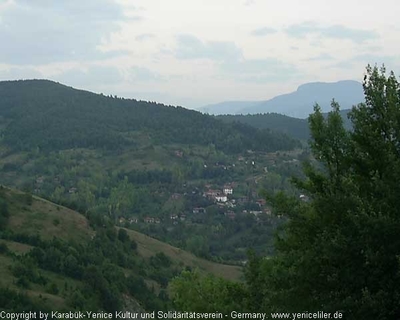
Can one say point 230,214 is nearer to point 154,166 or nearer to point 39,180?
point 154,166

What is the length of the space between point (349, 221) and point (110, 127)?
171643mm

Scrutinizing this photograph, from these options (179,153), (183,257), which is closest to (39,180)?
(179,153)

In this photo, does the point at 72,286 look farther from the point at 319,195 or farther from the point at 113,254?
the point at 319,195

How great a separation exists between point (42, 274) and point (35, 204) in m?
19.8

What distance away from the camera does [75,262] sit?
46438 millimetres

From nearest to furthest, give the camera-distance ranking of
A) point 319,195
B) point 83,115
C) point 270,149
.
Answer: point 319,195 → point 270,149 → point 83,115

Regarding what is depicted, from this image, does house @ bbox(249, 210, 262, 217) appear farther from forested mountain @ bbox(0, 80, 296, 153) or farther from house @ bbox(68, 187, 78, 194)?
forested mountain @ bbox(0, 80, 296, 153)

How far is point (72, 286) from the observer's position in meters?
43.3

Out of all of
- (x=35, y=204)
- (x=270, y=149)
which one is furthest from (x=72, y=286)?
(x=270, y=149)

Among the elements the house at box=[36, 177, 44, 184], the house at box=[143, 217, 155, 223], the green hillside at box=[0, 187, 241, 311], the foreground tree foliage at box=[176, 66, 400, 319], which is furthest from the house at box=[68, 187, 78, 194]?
the foreground tree foliage at box=[176, 66, 400, 319]

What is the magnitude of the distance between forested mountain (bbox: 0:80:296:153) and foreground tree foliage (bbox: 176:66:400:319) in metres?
150

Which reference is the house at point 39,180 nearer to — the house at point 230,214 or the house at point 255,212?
the house at point 230,214

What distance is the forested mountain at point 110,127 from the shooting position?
528 feet

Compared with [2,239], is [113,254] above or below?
below
